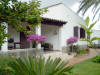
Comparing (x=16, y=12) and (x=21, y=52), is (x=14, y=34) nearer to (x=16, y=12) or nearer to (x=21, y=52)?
(x=21, y=52)

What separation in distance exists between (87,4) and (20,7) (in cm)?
1118

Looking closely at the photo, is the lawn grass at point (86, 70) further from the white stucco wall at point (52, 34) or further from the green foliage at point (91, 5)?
the green foliage at point (91, 5)

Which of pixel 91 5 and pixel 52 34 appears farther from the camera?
pixel 52 34

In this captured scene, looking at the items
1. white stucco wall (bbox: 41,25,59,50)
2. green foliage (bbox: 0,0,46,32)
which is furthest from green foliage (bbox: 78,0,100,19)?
green foliage (bbox: 0,0,46,32)

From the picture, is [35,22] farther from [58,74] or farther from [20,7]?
[58,74]

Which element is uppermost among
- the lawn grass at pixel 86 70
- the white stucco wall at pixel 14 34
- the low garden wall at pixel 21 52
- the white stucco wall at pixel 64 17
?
the white stucco wall at pixel 64 17

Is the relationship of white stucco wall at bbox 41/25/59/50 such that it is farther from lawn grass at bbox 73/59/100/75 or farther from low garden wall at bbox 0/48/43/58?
lawn grass at bbox 73/59/100/75

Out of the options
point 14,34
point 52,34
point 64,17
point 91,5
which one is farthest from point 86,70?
point 64,17

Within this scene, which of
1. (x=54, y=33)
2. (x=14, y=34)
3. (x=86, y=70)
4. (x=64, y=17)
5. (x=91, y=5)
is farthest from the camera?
(x=64, y=17)

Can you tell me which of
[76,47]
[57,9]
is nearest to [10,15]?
[57,9]

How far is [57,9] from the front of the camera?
47.7ft

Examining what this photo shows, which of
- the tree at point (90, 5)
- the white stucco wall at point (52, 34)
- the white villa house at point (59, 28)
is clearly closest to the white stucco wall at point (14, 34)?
the white villa house at point (59, 28)

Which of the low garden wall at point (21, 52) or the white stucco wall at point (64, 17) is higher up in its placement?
the white stucco wall at point (64, 17)

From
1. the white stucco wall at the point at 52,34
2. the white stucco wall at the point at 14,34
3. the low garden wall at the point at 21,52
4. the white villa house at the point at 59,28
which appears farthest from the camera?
the white stucco wall at the point at 52,34
